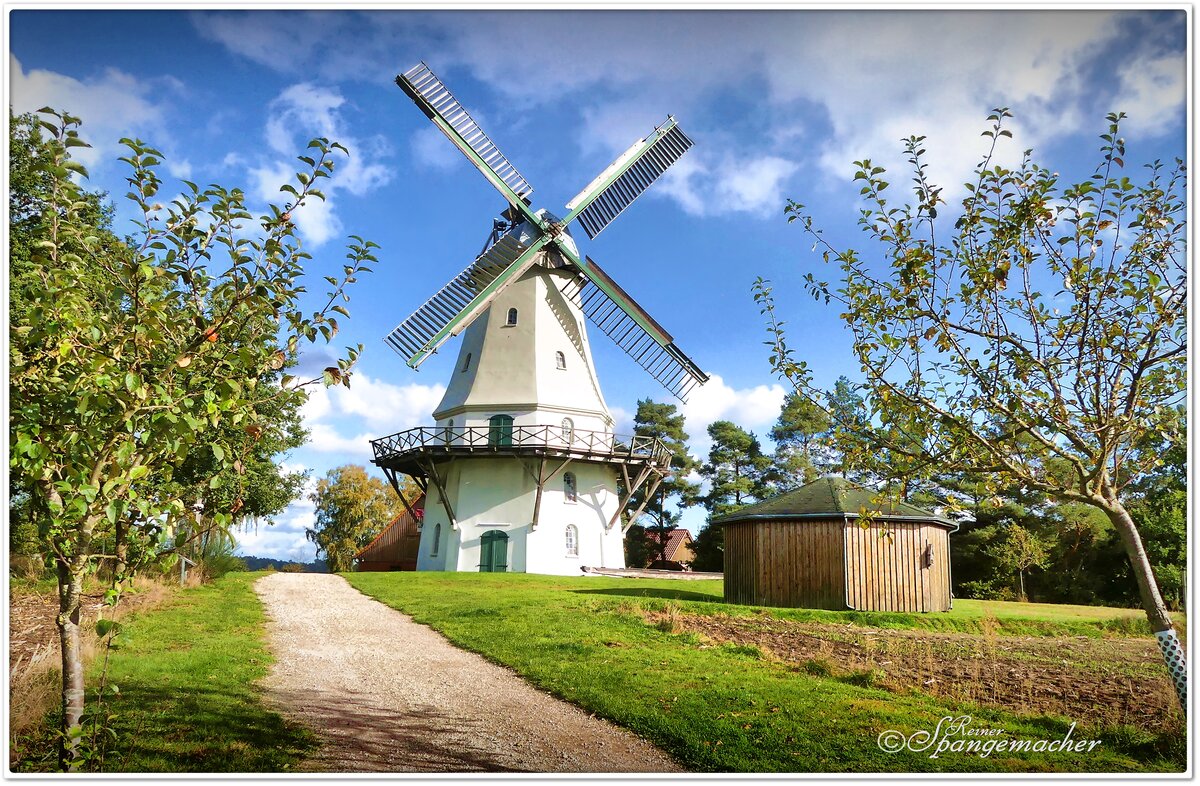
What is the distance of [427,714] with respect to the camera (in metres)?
5.99

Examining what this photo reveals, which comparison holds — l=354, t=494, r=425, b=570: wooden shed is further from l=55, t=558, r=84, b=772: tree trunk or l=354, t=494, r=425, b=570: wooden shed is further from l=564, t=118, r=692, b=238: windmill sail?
l=55, t=558, r=84, b=772: tree trunk

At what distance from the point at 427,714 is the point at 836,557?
8.99 metres

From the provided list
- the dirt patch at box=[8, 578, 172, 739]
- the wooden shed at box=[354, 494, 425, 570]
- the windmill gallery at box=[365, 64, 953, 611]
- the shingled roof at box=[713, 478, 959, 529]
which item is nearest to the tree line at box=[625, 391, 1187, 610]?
the shingled roof at box=[713, 478, 959, 529]

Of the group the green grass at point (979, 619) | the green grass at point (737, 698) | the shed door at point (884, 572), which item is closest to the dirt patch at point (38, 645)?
the green grass at point (737, 698)

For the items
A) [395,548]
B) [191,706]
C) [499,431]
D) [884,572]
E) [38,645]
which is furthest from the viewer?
[395,548]

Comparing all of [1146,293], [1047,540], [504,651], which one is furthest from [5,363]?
[1047,540]

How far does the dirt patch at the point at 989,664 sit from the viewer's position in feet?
20.8

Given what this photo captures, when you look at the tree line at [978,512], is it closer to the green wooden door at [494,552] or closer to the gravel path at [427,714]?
the gravel path at [427,714]

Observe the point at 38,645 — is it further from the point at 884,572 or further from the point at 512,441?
the point at 512,441

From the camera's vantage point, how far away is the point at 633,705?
20.0 ft

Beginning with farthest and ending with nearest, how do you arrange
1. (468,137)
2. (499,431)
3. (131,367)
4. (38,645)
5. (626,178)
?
(626,178) < (499,431) < (468,137) < (38,645) < (131,367)

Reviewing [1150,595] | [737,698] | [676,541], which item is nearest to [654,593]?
[737,698]

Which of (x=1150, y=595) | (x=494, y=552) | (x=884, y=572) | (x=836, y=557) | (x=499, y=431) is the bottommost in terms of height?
(x=494, y=552)

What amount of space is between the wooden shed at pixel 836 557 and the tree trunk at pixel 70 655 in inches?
438
